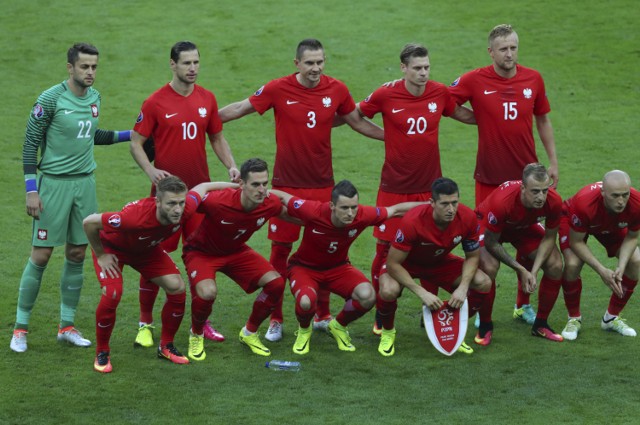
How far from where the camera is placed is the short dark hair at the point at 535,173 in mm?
9180

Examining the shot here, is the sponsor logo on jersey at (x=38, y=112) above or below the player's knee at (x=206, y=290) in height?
above

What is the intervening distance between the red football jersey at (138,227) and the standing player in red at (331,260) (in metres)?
0.94

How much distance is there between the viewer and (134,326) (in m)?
10.1

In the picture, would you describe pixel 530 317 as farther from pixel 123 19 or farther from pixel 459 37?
pixel 123 19

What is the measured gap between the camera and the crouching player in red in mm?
8766

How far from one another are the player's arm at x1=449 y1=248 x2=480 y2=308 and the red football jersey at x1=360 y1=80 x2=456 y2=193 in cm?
86

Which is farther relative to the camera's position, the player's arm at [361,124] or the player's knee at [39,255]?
Answer: the player's arm at [361,124]

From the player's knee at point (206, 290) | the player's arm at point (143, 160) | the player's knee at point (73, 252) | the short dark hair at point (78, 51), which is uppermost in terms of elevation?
the short dark hair at point (78, 51)

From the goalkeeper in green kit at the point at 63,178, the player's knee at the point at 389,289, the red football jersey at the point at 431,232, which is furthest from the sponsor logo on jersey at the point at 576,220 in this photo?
the goalkeeper in green kit at the point at 63,178

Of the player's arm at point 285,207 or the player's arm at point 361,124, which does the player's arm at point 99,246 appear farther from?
the player's arm at point 361,124

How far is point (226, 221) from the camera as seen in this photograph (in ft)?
30.6

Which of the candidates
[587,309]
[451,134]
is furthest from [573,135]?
[587,309]

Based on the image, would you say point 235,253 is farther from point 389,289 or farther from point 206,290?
point 389,289

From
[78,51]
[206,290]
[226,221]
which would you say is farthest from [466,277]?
[78,51]
